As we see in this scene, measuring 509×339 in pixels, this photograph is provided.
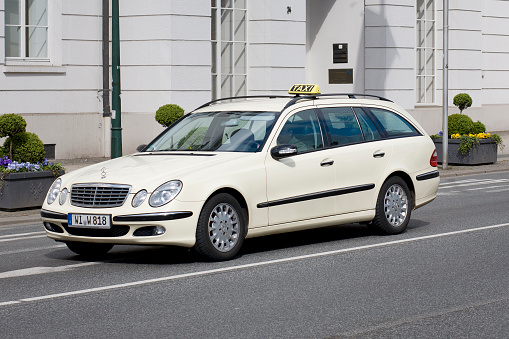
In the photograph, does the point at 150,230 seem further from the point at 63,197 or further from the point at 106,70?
the point at 106,70

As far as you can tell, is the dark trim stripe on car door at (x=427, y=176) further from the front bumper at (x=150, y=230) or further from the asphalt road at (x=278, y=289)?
the front bumper at (x=150, y=230)

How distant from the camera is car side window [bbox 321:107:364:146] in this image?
35.8 ft

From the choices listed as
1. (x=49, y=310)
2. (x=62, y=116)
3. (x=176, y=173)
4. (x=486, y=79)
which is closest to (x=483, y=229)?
(x=176, y=173)

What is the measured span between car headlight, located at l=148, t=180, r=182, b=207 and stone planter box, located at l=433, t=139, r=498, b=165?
14.5 metres

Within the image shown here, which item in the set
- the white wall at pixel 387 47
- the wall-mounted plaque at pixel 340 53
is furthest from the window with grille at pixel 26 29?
the white wall at pixel 387 47

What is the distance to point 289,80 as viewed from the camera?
2559 cm

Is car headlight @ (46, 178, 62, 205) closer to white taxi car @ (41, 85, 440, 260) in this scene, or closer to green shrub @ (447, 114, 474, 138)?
white taxi car @ (41, 85, 440, 260)

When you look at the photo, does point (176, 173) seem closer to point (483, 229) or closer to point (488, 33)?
point (483, 229)

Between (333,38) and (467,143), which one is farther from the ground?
(333,38)

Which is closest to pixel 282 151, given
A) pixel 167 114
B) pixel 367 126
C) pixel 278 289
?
pixel 367 126

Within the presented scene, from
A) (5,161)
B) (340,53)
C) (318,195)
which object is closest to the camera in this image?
(318,195)

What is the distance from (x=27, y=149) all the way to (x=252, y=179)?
722 centimetres

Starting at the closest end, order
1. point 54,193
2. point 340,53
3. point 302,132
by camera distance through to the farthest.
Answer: point 54,193 < point 302,132 < point 340,53

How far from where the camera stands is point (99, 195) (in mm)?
9281
